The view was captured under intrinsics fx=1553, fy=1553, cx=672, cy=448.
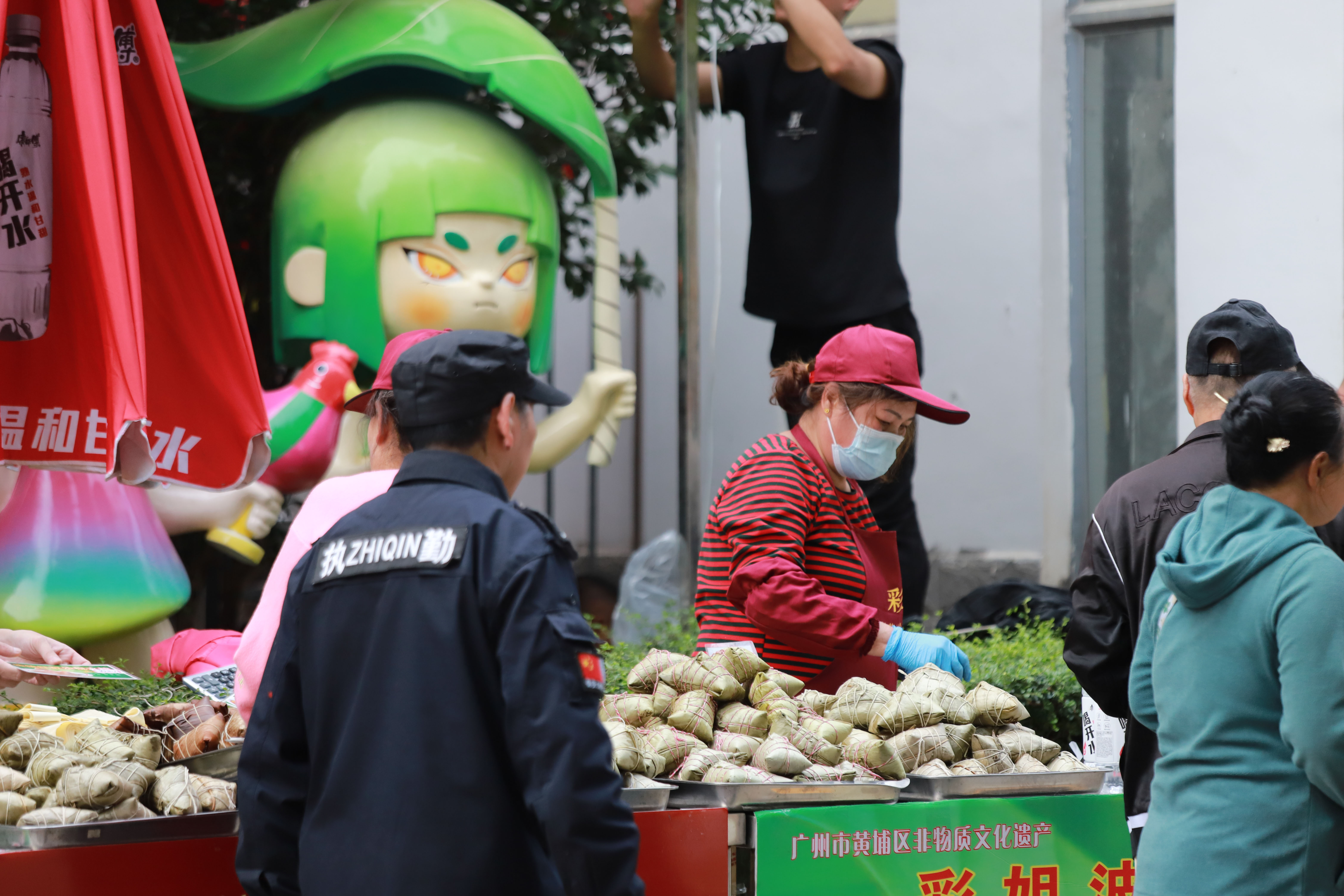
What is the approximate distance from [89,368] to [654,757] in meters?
1.58

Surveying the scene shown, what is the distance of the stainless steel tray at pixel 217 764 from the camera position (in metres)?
2.86

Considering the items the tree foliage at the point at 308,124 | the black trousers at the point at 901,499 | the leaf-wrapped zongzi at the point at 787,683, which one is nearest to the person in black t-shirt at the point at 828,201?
the black trousers at the point at 901,499

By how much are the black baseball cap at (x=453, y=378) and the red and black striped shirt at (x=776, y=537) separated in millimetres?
1450

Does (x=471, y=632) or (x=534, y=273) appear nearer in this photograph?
(x=471, y=632)

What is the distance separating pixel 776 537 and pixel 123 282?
1.53 m

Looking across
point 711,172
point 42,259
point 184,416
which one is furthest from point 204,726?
point 711,172

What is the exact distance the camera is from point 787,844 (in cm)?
291

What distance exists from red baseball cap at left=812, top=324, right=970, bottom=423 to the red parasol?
4.46 ft

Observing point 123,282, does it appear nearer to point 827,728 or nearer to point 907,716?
point 827,728

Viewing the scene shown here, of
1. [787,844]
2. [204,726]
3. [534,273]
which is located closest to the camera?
[787,844]

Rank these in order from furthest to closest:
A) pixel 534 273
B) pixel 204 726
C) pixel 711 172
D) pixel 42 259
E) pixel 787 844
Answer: pixel 711 172
pixel 534 273
pixel 42 259
pixel 204 726
pixel 787 844

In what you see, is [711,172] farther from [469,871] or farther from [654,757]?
[469,871]

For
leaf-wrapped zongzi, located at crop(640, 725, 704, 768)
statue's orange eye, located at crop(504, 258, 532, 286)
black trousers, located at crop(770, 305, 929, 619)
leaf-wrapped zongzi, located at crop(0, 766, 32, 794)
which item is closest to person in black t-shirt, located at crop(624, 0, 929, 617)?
black trousers, located at crop(770, 305, 929, 619)

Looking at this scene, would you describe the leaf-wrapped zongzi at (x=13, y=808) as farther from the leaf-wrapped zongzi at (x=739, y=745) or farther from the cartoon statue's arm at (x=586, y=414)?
the cartoon statue's arm at (x=586, y=414)
